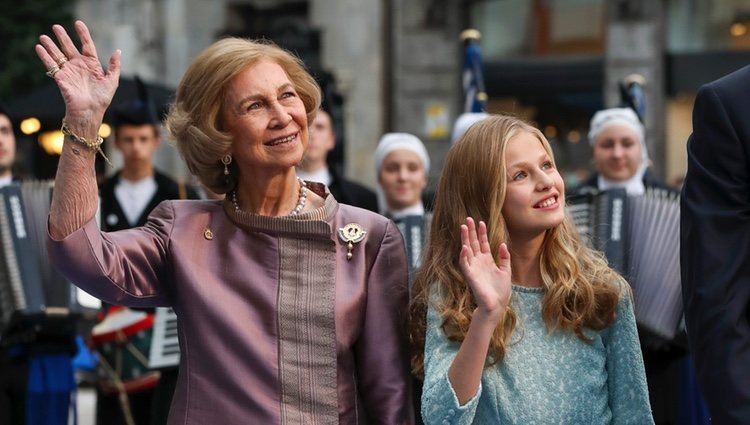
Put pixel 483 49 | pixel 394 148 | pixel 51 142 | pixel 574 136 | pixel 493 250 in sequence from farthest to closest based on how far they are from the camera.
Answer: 1. pixel 483 49
2. pixel 574 136
3. pixel 51 142
4. pixel 394 148
5. pixel 493 250

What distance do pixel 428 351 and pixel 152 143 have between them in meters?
4.70

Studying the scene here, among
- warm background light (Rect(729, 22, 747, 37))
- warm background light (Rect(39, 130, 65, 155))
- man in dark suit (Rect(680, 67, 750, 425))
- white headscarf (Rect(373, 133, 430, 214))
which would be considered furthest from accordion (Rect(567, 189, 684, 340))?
warm background light (Rect(729, 22, 747, 37))

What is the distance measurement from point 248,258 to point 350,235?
29 cm

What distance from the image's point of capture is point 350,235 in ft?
12.1

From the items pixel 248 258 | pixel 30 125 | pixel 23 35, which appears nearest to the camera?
pixel 248 258

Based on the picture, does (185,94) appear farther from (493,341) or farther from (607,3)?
(607,3)

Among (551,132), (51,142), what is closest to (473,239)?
Answer: (51,142)

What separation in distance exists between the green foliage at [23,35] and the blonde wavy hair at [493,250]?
18890 mm

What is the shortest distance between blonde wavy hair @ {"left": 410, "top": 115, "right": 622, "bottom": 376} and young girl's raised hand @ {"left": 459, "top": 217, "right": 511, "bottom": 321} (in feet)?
0.66

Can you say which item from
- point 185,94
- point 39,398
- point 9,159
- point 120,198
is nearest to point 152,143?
point 120,198

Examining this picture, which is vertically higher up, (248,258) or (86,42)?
(86,42)

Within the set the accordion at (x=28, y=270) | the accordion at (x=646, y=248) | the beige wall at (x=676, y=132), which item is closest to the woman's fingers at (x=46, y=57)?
the accordion at (x=646, y=248)

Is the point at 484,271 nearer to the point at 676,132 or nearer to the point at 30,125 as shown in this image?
the point at 30,125

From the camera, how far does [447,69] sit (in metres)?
17.8
